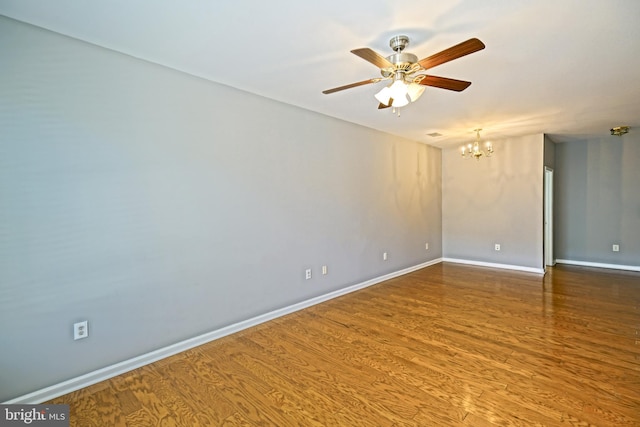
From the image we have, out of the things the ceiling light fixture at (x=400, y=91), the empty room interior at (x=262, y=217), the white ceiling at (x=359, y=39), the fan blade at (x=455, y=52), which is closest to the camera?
the fan blade at (x=455, y=52)

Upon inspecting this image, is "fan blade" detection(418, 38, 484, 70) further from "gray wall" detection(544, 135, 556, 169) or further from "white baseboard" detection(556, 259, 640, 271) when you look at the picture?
"white baseboard" detection(556, 259, 640, 271)

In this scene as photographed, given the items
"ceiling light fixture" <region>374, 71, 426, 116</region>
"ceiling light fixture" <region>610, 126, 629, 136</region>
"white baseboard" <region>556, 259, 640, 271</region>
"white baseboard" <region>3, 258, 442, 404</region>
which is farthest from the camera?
"white baseboard" <region>556, 259, 640, 271</region>

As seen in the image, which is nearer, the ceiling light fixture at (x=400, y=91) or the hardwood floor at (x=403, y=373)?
the hardwood floor at (x=403, y=373)

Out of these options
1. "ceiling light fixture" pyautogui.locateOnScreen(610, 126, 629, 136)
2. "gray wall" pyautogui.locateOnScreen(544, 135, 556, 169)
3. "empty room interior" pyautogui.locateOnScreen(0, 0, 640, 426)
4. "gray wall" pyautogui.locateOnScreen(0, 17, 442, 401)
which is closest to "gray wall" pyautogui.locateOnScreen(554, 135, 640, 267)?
"gray wall" pyautogui.locateOnScreen(544, 135, 556, 169)

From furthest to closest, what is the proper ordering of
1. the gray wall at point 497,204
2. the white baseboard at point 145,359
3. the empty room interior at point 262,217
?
1. the gray wall at point 497,204
2. the white baseboard at point 145,359
3. the empty room interior at point 262,217

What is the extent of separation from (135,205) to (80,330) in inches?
38.4

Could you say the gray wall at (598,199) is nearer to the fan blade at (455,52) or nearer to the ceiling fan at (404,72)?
the ceiling fan at (404,72)

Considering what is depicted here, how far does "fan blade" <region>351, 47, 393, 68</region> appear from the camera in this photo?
1783mm

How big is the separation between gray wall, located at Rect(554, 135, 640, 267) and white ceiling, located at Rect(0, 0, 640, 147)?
2786mm

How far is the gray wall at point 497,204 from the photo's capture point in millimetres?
5391

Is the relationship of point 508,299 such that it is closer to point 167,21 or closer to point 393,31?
point 393,31

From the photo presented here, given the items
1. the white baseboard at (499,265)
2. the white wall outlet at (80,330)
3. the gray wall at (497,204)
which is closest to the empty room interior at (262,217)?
the white wall outlet at (80,330)

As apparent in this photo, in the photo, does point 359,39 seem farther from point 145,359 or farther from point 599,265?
point 599,265

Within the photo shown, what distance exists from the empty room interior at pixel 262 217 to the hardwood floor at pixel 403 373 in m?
0.02
